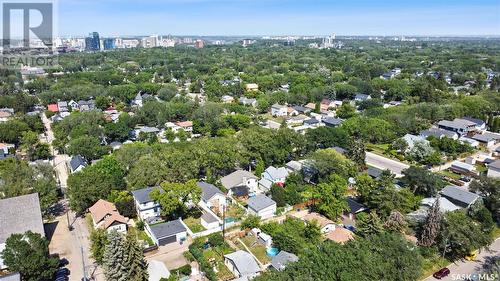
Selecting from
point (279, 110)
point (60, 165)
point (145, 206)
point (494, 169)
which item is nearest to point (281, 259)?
point (145, 206)

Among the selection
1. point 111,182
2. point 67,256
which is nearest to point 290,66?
point 111,182

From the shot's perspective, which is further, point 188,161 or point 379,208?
point 188,161

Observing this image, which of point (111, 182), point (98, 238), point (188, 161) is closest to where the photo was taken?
point (98, 238)

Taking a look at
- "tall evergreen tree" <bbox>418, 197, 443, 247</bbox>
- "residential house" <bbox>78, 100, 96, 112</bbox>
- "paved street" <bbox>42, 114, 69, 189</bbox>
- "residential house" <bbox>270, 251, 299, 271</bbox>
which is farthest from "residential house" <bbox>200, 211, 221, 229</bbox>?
"residential house" <bbox>78, 100, 96, 112</bbox>

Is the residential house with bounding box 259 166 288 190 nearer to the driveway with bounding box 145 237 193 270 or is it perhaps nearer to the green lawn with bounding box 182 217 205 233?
the green lawn with bounding box 182 217 205 233

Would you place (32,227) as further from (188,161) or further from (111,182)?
(188,161)
